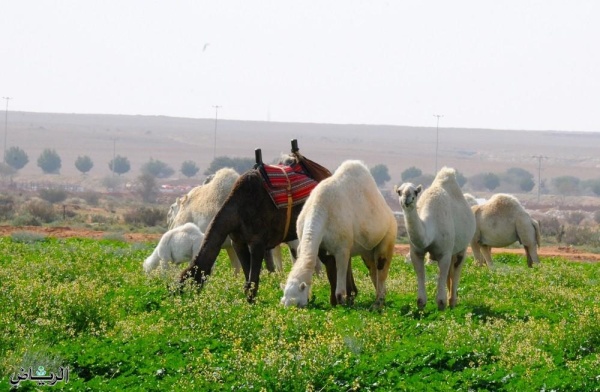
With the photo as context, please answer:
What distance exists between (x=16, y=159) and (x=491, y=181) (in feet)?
209

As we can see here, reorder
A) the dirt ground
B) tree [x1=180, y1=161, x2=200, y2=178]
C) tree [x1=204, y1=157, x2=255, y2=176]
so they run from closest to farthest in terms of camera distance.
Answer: the dirt ground, tree [x1=204, y1=157, x2=255, y2=176], tree [x1=180, y1=161, x2=200, y2=178]

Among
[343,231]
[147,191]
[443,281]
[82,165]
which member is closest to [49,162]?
[82,165]

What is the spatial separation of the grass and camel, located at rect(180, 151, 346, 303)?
347 mm

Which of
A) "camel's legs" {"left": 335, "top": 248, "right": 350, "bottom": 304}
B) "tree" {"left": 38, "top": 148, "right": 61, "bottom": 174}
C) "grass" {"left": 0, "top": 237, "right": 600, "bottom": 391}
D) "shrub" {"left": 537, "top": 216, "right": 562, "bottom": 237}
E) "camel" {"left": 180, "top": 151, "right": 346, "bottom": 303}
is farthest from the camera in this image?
"tree" {"left": 38, "top": 148, "right": 61, "bottom": 174}

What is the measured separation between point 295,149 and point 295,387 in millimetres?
8721

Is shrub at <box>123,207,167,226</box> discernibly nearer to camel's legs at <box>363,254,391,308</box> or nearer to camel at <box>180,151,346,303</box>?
A: camel at <box>180,151,346,303</box>

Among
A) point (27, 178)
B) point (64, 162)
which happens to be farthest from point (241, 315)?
point (64, 162)

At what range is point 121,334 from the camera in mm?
13500

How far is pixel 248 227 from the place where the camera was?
1731 centimetres

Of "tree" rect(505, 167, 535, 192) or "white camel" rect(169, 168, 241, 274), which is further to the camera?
"tree" rect(505, 167, 535, 192)

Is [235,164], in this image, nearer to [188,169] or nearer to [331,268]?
[188,169]

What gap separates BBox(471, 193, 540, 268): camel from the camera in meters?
25.2

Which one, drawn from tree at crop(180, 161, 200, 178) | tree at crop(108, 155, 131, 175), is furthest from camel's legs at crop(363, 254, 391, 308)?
tree at crop(108, 155, 131, 175)

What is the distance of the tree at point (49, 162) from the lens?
161 meters
